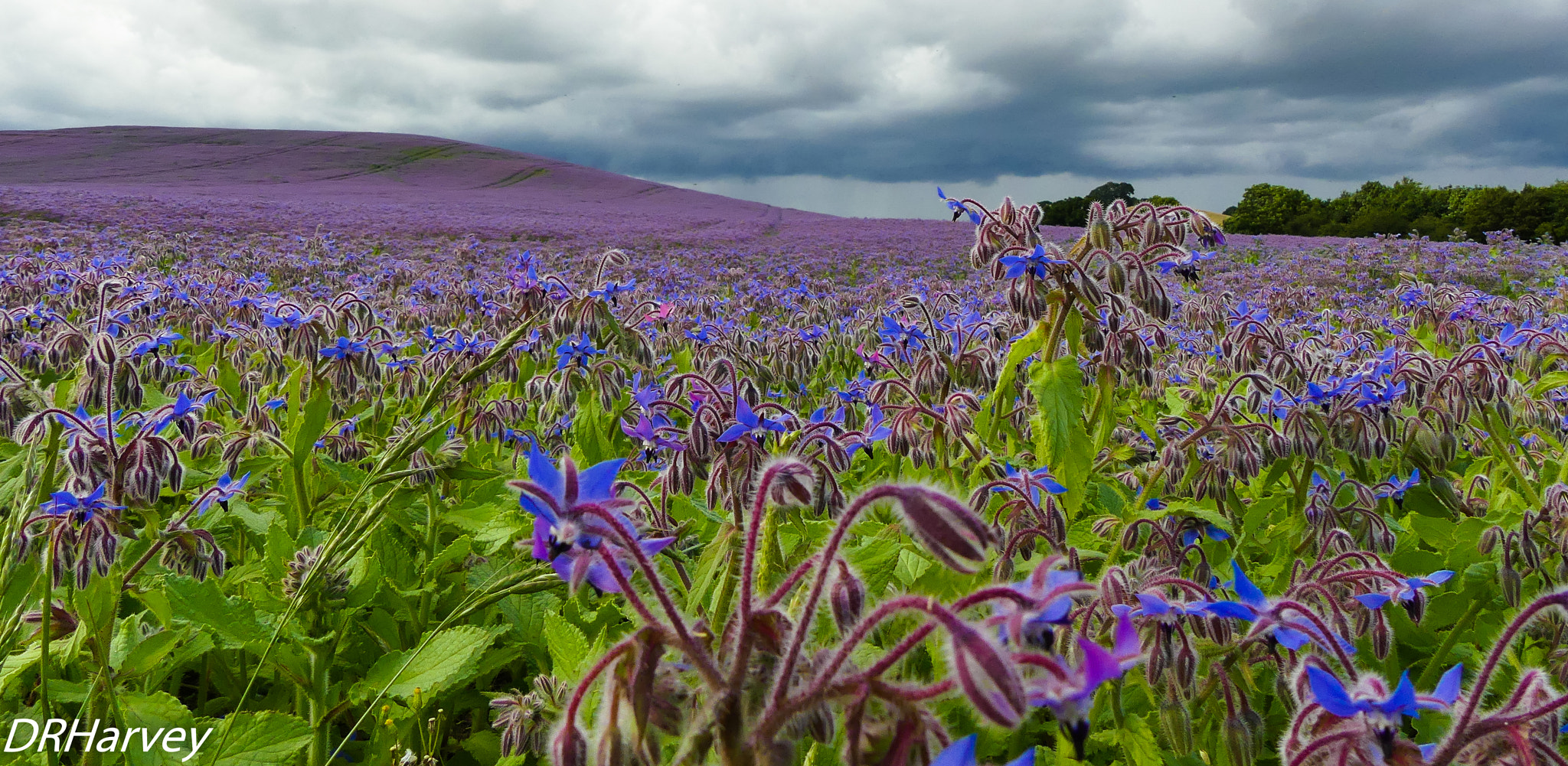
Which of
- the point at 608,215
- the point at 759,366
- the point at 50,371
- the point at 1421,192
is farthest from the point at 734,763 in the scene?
the point at 1421,192

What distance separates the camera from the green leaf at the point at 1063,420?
6.52 ft

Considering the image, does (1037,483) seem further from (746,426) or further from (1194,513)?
(746,426)

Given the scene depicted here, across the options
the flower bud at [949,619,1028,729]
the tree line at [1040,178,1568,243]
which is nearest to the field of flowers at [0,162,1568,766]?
the flower bud at [949,619,1028,729]

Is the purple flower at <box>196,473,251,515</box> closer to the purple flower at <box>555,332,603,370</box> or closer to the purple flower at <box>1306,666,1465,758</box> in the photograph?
the purple flower at <box>555,332,603,370</box>

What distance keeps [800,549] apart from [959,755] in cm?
90

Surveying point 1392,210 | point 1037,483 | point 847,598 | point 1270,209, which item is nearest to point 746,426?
point 847,598

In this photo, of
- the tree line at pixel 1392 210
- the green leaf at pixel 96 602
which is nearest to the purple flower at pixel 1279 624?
→ the green leaf at pixel 96 602

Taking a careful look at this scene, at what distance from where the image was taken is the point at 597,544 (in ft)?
2.81

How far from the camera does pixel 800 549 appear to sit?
1.63 m

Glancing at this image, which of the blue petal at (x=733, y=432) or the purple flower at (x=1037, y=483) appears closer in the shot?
the blue petal at (x=733, y=432)

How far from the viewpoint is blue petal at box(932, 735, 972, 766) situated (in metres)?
0.74

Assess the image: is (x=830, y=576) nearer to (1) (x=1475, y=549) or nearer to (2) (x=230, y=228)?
(1) (x=1475, y=549)

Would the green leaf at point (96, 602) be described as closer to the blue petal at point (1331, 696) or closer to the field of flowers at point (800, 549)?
the field of flowers at point (800, 549)

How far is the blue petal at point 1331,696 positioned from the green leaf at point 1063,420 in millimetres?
1048
